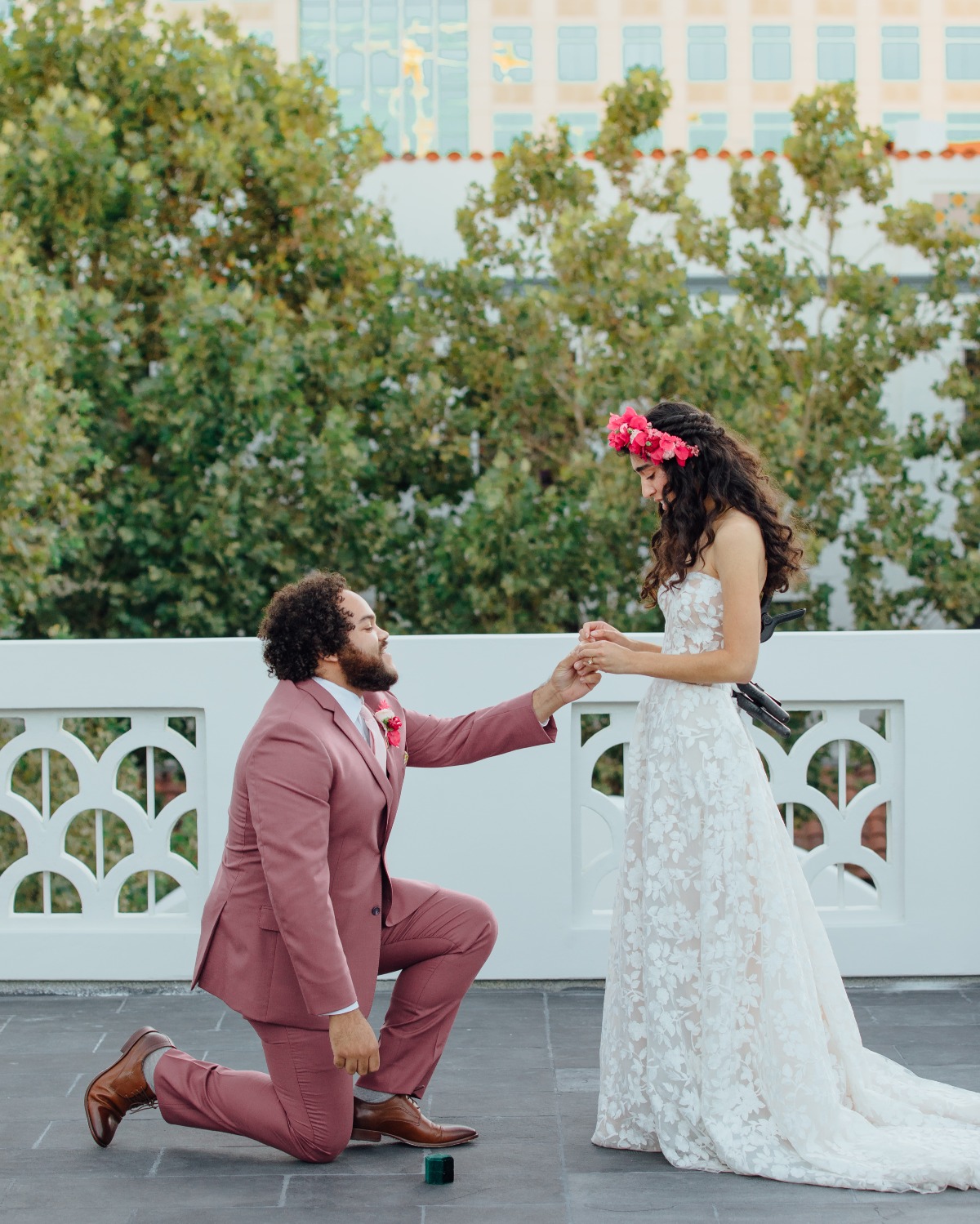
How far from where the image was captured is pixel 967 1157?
3.07 metres

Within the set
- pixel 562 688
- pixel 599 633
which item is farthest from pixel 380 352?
pixel 562 688

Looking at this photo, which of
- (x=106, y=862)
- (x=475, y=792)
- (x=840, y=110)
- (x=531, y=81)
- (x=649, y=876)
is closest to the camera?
(x=649, y=876)

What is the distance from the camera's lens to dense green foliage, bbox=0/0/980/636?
29.1 feet

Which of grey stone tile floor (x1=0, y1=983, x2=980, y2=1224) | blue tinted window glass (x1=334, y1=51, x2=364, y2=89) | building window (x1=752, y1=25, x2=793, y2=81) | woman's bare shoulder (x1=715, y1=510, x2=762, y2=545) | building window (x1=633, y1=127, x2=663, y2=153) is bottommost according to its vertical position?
grey stone tile floor (x1=0, y1=983, x2=980, y2=1224)

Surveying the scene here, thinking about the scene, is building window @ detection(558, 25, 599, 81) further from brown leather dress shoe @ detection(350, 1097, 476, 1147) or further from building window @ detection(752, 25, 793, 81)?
brown leather dress shoe @ detection(350, 1097, 476, 1147)

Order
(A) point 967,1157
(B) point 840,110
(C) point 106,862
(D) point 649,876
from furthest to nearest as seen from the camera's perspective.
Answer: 1. (B) point 840,110
2. (C) point 106,862
3. (D) point 649,876
4. (A) point 967,1157

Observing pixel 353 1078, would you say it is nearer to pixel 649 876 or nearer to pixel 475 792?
pixel 649 876

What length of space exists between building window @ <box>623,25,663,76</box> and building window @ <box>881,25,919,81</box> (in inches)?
218

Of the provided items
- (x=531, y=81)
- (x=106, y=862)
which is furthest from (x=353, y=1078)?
(x=531, y=81)

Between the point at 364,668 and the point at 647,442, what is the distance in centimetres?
84

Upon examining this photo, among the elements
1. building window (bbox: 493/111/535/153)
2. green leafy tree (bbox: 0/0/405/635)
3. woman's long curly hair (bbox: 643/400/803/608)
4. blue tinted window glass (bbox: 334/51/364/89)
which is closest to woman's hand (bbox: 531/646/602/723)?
woman's long curly hair (bbox: 643/400/803/608)

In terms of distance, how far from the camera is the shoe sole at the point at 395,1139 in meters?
3.30

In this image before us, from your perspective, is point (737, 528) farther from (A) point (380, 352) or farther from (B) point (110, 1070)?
(A) point (380, 352)

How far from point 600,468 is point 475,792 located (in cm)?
479
